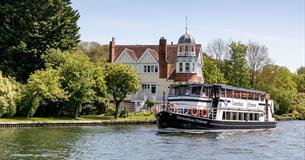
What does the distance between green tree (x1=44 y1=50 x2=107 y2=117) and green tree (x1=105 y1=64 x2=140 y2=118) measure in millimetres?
1700

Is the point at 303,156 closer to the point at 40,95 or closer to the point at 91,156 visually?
the point at 91,156

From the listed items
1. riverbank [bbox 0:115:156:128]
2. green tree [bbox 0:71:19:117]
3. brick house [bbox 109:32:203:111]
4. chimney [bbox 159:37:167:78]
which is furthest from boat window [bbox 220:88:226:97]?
chimney [bbox 159:37:167:78]

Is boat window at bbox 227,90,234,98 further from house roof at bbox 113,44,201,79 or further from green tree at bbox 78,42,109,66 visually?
green tree at bbox 78,42,109,66

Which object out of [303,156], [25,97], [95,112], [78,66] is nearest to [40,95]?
[25,97]

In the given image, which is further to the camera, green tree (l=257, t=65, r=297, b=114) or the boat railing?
green tree (l=257, t=65, r=297, b=114)

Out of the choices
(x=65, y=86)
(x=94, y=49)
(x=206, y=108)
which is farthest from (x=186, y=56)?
(x=94, y=49)

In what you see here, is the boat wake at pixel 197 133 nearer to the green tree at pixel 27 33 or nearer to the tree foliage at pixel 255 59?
the green tree at pixel 27 33

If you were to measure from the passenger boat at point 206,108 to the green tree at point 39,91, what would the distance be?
596 inches

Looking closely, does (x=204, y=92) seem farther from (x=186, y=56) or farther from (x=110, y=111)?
(x=186, y=56)

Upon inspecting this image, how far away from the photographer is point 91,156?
34.8 metres

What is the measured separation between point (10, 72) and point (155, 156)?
4346 cm

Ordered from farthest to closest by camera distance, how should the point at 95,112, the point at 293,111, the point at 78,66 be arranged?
the point at 293,111
the point at 95,112
the point at 78,66

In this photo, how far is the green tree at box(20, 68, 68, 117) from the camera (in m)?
65.4

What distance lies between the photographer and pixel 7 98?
206ft
